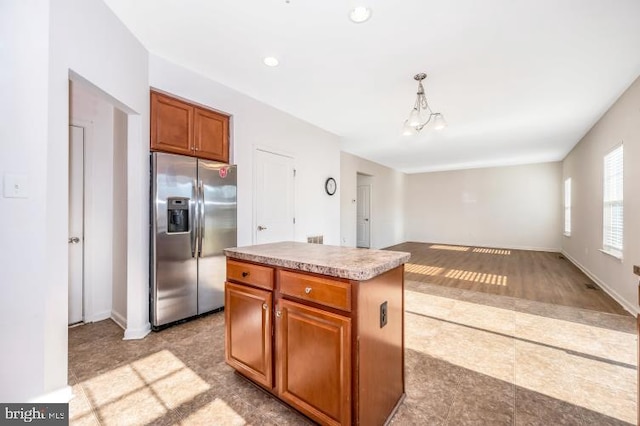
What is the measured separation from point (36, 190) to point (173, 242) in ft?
4.04

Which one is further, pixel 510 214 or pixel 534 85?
pixel 510 214

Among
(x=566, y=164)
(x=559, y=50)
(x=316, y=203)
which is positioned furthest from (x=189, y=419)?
(x=566, y=164)

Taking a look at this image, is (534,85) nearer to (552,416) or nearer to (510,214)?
(552,416)

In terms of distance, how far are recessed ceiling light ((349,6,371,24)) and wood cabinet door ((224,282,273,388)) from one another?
2.16 meters

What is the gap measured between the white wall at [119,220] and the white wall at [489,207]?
9.40 meters

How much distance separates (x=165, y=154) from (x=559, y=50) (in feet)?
12.8

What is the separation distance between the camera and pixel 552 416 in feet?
5.15

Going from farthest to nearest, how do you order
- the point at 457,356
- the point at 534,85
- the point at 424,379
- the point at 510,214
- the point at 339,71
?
the point at 510,214, the point at 534,85, the point at 339,71, the point at 457,356, the point at 424,379

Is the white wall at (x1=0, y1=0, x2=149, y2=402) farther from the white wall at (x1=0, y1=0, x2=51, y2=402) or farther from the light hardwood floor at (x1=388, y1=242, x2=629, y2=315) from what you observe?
the light hardwood floor at (x1=388, y1=242, x2=629, y2=315)

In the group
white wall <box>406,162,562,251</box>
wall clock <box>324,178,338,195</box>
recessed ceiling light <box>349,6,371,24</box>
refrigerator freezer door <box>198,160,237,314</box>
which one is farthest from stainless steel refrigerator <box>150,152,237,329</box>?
white wall <box>406,162,562,251</box>

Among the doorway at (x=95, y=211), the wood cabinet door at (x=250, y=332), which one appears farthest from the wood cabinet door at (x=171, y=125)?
the wood cabinet door at (x=250, y=332)

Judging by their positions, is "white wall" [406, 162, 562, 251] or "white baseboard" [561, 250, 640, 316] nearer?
"white baseboard" [561, 250, 640, 316]

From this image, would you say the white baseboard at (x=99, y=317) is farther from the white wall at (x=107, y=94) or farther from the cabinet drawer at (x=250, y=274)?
the cabinet drawer at (x=250, y=274)

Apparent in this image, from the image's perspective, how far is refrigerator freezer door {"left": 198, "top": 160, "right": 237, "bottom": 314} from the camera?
2.94 metres
